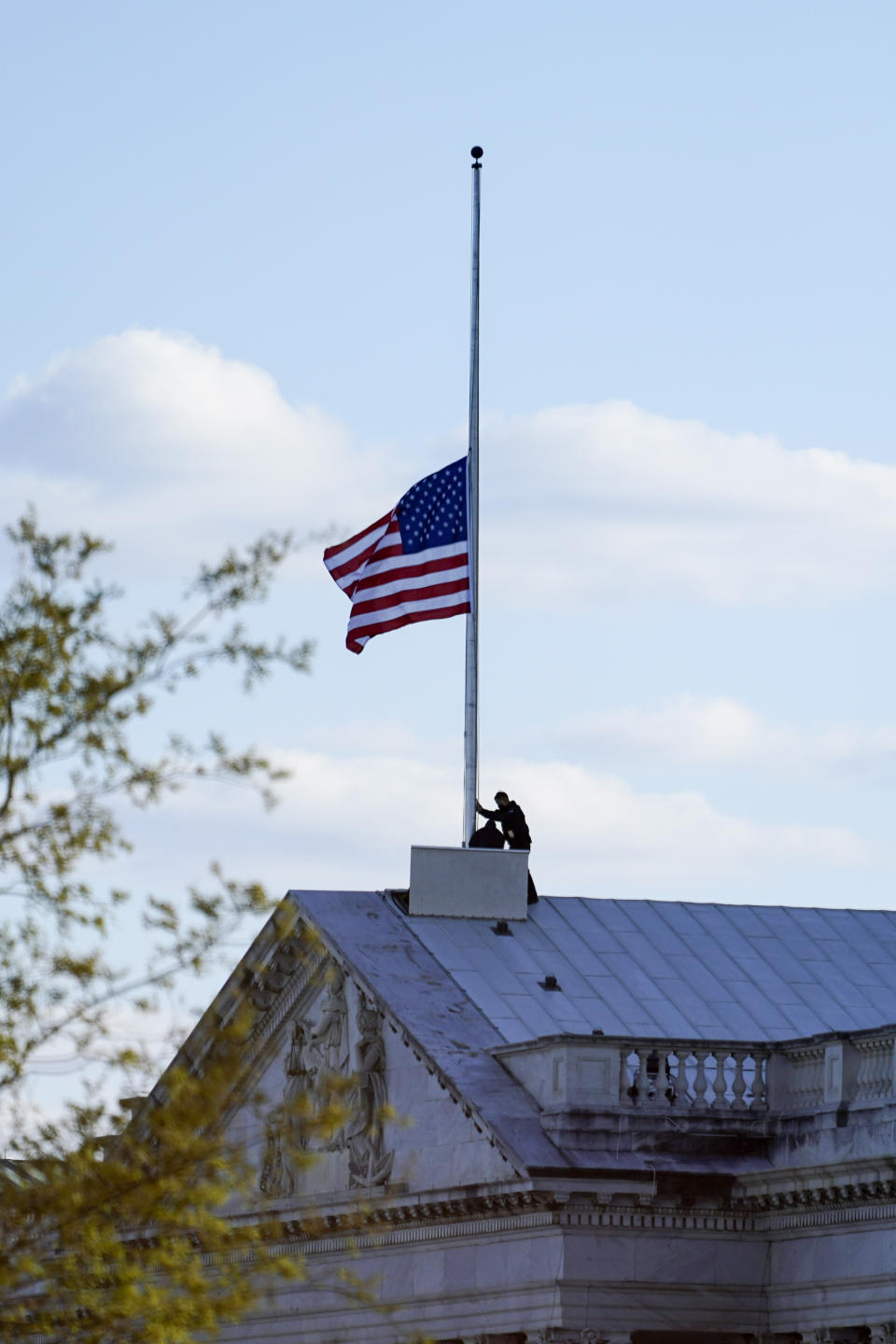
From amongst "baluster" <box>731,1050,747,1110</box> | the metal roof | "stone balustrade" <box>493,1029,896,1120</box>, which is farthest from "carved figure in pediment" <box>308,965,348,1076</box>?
"baluster" <box>731,1050,747,1110</box>

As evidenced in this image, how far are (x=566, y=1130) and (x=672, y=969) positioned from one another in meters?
8.59

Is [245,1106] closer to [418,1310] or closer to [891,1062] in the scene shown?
[418,1310]

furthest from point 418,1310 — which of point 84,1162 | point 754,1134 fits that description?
point 84,1162

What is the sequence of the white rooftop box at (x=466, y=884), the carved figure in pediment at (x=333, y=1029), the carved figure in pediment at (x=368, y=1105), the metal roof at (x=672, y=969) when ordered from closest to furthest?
the carved figure in pediment at (x=368, y=1105)
the metal roof at (x=672, y=969)
the carved figure in pediment at (x=333, y=1029)
the white rooftop box at (x=466, y=884)

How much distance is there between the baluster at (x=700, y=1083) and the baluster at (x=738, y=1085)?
1.33 ft

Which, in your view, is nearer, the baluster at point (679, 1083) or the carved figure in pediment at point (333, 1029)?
the baluster at point (679, 1083)

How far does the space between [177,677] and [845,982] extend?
101 feet

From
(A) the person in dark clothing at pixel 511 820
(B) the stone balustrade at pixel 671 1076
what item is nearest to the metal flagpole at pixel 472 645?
(A) the person in dark clothing at pixel 511 820

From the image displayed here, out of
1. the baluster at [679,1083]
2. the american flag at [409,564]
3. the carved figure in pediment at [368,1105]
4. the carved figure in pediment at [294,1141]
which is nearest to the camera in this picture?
the baluster at [679,1083]

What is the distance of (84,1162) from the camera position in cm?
2334

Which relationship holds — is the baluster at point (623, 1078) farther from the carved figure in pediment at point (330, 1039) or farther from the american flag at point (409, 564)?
the american flag at point (409, 564)

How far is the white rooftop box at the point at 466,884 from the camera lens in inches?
2039

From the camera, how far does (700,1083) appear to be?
44781 mm

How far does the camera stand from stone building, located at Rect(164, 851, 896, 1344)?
42.6 metres
